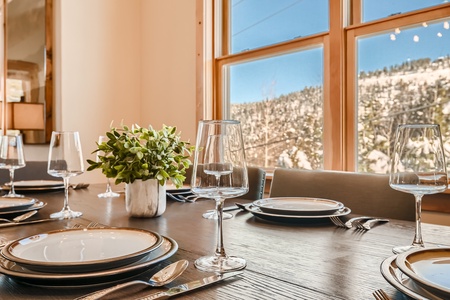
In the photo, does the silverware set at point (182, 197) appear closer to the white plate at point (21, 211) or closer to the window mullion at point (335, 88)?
the white plate at point (21, 211)

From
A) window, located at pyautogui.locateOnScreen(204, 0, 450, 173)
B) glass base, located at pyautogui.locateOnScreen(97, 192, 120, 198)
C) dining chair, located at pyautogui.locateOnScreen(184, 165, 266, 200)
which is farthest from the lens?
window, located at pyautogui.locateOnScreen(204, 0, 450, 173)

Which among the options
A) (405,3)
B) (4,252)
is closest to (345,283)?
(4,252)

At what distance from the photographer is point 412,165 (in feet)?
2.70

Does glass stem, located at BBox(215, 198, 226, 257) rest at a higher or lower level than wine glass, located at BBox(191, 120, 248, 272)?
lower

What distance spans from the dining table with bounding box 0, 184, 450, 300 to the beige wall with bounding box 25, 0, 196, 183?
2119mm

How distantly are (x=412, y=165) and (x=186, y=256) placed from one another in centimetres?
48

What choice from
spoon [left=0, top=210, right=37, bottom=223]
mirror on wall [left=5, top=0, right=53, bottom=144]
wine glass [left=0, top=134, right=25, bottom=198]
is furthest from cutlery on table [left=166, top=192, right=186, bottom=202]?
mirror on wall [left=5, top=0, right=53, bottom=144]

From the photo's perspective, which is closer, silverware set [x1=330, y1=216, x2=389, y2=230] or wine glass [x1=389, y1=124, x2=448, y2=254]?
wine glass [x1=389, y1=124, x2=448, y2=254]

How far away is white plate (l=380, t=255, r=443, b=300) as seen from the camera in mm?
481

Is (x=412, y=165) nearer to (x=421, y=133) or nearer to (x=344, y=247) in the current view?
(x=421, y=133)

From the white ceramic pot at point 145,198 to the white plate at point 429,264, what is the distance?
2.38 ft

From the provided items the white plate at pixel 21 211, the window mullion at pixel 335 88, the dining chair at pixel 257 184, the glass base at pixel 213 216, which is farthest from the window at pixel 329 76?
the white plate at pixel 21 211

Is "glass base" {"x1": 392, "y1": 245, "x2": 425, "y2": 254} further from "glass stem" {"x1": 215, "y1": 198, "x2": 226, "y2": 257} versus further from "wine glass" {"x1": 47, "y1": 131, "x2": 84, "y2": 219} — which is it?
"wine glass" {"x1": 47, "y1": 131, "x2": 84, "y2": 219}

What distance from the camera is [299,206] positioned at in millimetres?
1214
